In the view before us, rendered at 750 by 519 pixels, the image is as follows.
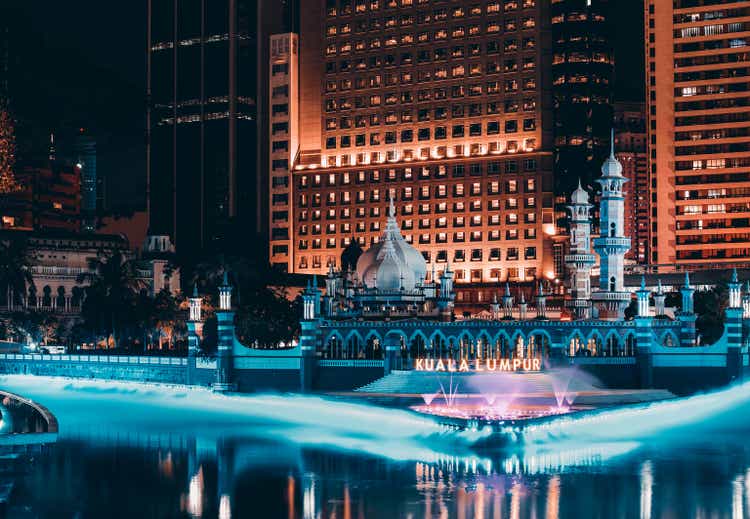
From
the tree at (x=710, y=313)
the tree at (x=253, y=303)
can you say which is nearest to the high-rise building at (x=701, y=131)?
the tree at (x=710, y=313)

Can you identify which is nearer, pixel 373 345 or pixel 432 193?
pixel 373 345

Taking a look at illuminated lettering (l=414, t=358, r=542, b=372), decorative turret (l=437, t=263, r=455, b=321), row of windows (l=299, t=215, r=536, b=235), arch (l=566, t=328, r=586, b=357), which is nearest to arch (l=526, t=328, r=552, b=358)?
arch (l=566, t=328, r=586, b=357)

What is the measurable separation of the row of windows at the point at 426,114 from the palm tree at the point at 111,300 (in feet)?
191

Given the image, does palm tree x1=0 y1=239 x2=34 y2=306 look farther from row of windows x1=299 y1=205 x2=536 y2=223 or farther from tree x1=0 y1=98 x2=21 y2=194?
tree x1=0 y1=98 x2=21 y2=194

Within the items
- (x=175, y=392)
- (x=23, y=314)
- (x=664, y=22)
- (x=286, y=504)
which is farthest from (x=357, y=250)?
(x=286, y=504)

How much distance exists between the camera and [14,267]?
463ft

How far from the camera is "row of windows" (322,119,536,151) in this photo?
18038 cm

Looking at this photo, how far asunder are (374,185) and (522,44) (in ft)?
89.9

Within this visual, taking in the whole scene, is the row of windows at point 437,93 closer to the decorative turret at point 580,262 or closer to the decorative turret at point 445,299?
the decorative turret at point 580,262

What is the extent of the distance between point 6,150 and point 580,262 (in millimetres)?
44634

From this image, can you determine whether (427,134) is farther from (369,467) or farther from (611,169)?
(369,467)

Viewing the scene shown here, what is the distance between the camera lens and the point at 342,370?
9006 centimetres

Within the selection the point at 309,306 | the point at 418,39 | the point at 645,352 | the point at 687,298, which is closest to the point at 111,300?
the point at 309,306

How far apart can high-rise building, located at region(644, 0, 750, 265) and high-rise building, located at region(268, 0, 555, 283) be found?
52.6ft
